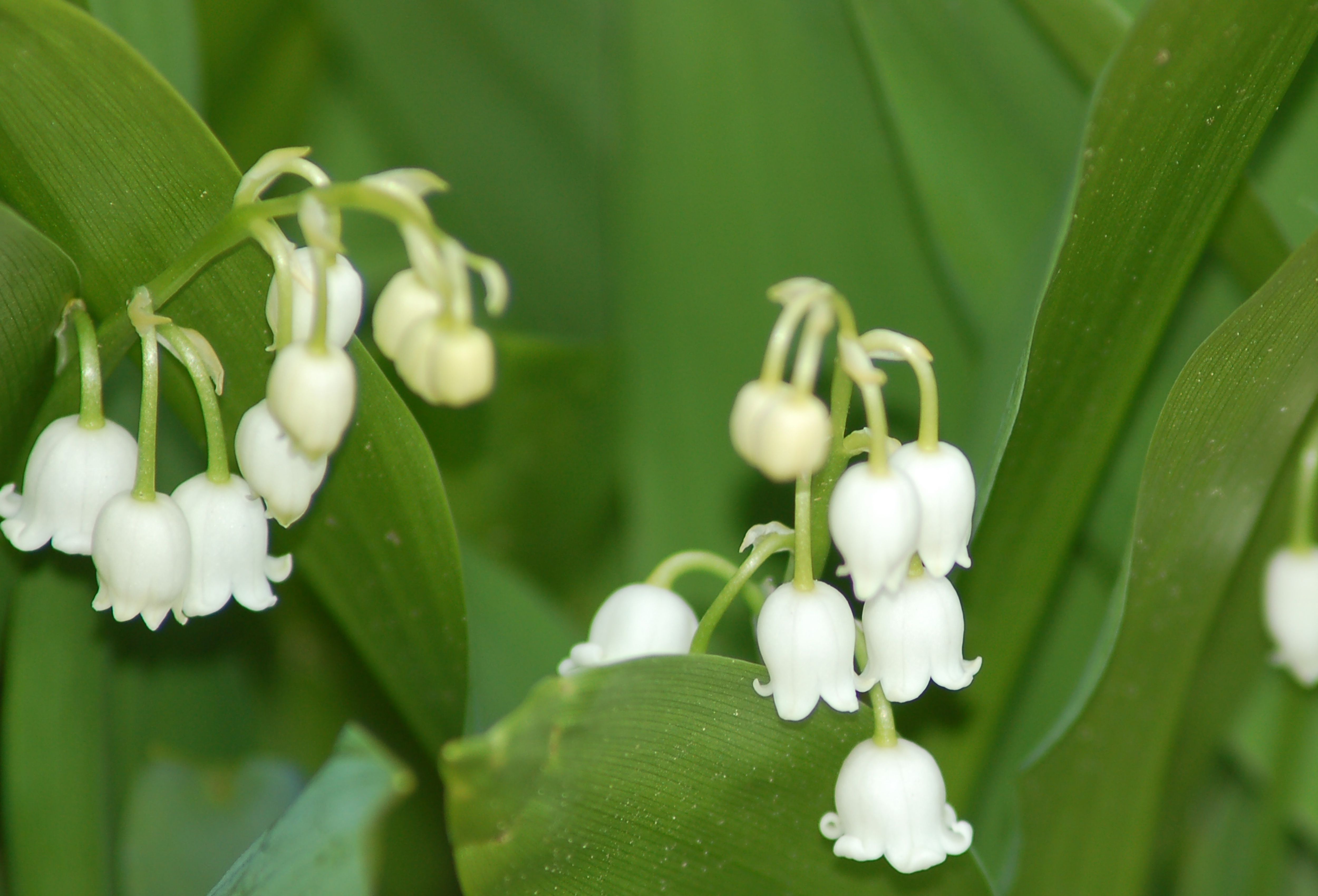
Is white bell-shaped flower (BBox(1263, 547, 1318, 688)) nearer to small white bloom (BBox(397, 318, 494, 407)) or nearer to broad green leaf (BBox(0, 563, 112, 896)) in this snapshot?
small white bloom (BBox(397, 318, 494, 407))

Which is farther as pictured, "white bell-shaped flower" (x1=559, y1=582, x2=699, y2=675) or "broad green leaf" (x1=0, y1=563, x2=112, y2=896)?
"broad green leaf" (x1=0, y1=563, x2=112, y2=896)

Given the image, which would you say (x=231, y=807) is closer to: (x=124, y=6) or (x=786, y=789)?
(x=786, y=789)

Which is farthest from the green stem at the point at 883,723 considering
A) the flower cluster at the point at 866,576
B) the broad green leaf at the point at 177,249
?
the broad green leaf at the point at 177,249

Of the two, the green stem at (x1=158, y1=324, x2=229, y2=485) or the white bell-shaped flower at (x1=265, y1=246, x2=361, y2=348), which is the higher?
the white bell-shaped flower at (x1=265, y1=246, x2=361, y2=348)

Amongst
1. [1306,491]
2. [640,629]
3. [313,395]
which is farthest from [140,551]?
[1306,491]

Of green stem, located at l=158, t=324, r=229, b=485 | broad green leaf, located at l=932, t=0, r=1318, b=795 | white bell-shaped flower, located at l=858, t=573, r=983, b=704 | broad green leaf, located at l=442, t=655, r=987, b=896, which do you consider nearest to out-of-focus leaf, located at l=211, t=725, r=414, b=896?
broad green leaf, located at l=442, t=655, r=987, b=896

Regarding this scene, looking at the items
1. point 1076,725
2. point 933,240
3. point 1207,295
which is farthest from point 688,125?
point 1076,725

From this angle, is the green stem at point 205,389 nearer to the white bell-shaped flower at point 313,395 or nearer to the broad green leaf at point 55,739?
the white bell-shaped flower at point 313,395
